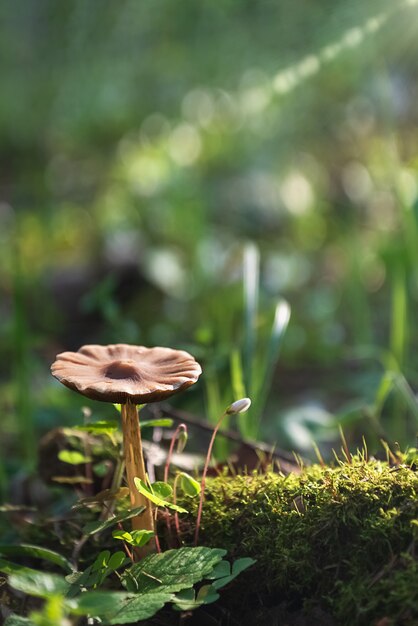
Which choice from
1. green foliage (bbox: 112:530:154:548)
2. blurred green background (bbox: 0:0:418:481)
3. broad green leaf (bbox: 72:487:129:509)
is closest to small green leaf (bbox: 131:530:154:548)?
green foliage (bbox: 112:530:154:548)

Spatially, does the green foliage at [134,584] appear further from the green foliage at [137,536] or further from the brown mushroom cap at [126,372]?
the brown mushroom cap at [126,372]

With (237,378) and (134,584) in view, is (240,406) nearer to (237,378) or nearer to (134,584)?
(134,584)

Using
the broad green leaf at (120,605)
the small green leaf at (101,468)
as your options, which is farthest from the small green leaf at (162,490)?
the small green leaf at (101,468)

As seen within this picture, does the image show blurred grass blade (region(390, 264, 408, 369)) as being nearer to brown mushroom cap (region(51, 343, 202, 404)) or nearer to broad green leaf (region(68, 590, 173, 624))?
brown mushroom cap (region(51, 343, 202, 404))

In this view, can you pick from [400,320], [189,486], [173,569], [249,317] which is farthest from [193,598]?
[400,320]

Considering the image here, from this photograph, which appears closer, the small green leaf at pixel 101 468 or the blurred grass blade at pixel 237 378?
the small green leaf at pixel 101 468

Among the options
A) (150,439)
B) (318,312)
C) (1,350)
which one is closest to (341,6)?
(150,439)
